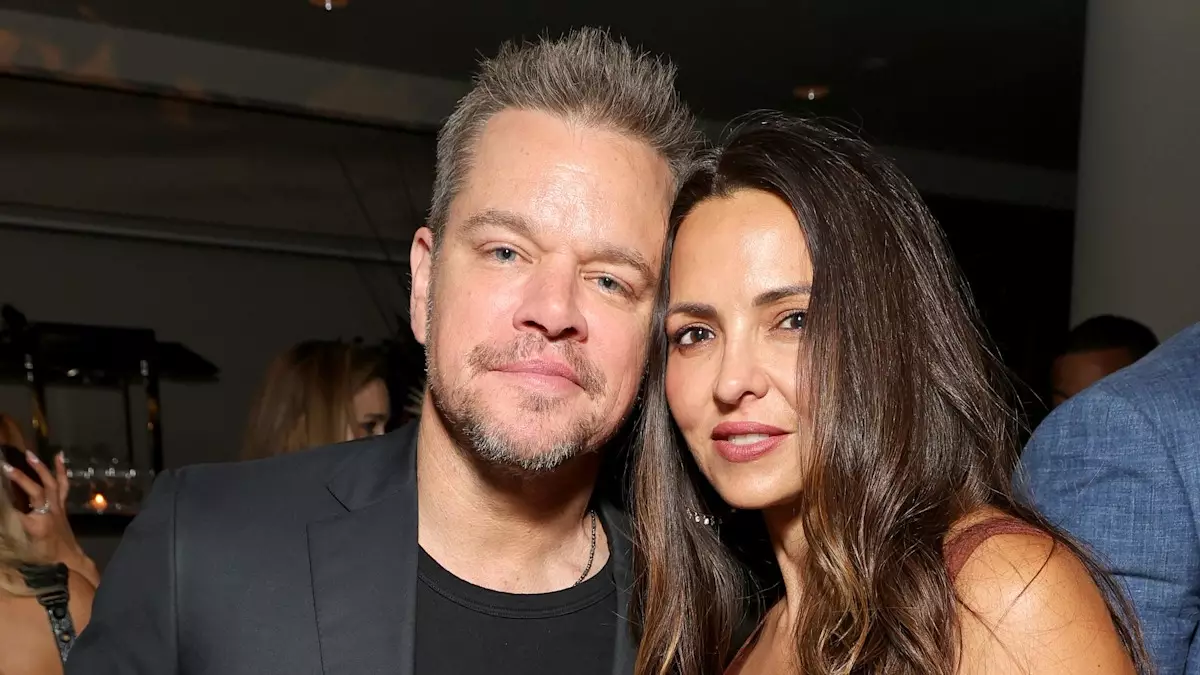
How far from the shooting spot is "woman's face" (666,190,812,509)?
5.14 feet

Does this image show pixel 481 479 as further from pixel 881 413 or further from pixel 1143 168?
pixel 1143 168

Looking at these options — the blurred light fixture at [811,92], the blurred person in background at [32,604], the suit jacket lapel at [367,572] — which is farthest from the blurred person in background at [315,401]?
the blurred light fixture at [811,92]

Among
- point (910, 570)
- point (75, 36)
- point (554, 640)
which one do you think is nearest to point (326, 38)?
point (75, 36)

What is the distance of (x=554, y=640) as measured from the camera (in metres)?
1.83

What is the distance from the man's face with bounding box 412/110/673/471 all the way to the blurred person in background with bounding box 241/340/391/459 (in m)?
2.00

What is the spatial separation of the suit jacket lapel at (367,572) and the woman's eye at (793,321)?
2.18 ft

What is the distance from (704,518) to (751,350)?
0.50 metres

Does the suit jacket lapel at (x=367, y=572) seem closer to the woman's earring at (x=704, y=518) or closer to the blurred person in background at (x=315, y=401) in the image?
the woman's earring at (x=704, y=518)

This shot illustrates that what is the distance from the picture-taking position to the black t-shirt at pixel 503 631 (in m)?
1.76

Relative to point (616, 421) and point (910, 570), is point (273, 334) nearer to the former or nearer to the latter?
point (616, 421)

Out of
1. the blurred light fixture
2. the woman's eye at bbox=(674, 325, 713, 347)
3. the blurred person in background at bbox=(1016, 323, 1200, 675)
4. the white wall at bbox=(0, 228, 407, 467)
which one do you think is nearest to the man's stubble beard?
the woman's eye at bbox=(674, 325, 713, 347)

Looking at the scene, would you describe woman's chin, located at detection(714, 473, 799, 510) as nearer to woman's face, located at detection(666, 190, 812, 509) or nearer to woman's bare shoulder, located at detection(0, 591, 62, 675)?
woman's face, located at detection(666, 190, 812, 509)

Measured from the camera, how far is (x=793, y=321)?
1.59 m

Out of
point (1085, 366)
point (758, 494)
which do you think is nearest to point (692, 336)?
point (758, 494)
